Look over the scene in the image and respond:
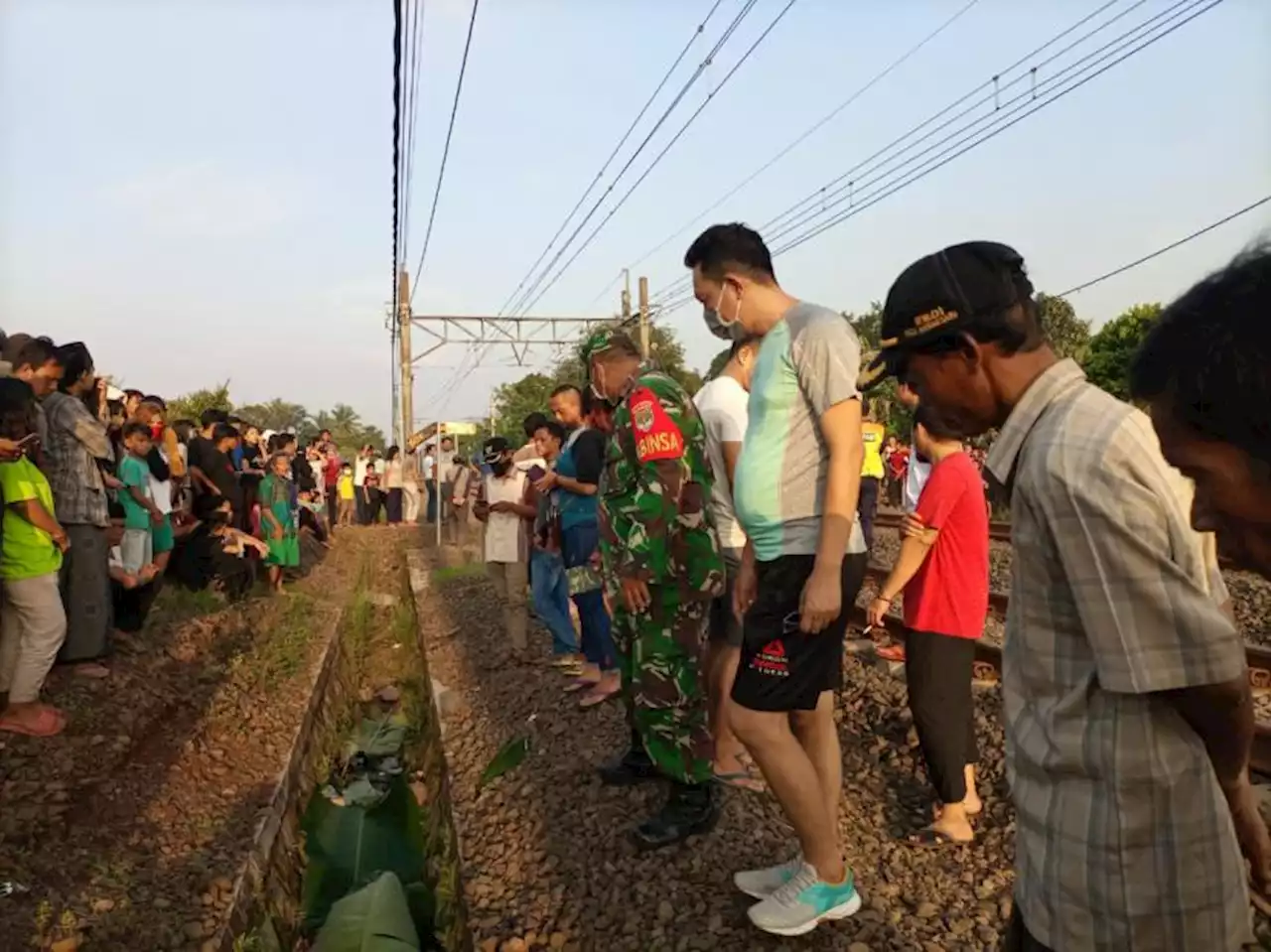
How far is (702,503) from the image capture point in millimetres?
3910

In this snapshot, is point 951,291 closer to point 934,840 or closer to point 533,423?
point 934,840

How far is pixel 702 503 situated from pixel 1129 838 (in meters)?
2.53

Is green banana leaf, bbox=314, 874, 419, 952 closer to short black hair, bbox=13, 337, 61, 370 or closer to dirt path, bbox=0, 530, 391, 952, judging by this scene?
dirt path, bbox=0, 530, 391, 952

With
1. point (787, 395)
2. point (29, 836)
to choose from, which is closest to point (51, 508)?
point (29, 836)

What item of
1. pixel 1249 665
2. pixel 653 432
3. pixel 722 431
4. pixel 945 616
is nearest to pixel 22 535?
pixel 653 432

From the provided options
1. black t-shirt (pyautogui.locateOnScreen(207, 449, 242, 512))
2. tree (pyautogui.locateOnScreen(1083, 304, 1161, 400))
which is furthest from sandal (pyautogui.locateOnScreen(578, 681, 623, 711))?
tree (pyautogui.locateOnScreen(1083, 304, 1161, 400))

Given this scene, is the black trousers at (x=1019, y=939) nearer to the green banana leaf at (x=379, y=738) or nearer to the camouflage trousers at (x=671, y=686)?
the camouflage trousers at (x=671, y=686)

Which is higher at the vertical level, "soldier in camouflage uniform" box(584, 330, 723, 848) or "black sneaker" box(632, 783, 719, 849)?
"soldier in camouflage uniform" box(584, 330, 723, 848)

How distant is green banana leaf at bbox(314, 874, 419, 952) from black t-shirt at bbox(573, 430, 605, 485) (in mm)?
2389

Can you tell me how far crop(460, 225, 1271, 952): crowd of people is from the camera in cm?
140

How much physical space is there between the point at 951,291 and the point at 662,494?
228 centimetres

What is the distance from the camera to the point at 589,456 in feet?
19.4

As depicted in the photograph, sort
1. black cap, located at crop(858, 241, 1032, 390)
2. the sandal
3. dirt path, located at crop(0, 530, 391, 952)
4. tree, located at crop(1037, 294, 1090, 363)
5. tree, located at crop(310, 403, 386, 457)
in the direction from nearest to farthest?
1. black cap, located at crop(858, 241, 1032, 390)
2. dirt path, located at crop(0, 530, 391, 952)
3. the sandal
4. tree, located at crop(1037, 294, 1090, 363)
5. tree, located at crop(310, 403, 386, 457)

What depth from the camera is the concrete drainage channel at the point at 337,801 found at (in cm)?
445
